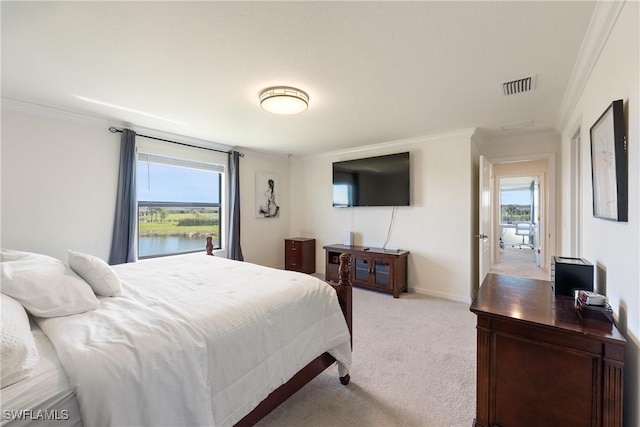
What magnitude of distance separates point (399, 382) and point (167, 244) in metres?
3.50

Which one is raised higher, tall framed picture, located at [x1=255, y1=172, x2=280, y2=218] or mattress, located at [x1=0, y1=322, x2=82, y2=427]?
tall framed picture, located at [x1=255, y1=172, x2=280, y2=218]

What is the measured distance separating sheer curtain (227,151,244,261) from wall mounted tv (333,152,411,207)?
1699 mm

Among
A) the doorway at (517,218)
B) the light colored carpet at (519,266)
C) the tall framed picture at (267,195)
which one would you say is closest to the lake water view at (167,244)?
the tall framed picture at (267,195)

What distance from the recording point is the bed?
3.05 ft

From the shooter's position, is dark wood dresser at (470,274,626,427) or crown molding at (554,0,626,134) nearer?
dark wood dresser at (470,274,626,427)

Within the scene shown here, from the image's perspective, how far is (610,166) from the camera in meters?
1.44

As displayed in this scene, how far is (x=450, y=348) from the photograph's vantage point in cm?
247

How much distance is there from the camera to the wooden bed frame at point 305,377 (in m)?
1.46

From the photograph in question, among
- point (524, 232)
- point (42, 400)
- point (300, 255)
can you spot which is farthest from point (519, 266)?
point (42, 400)

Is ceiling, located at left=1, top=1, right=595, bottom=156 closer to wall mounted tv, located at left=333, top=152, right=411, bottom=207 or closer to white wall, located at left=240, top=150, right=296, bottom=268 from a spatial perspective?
wall mounted tv, located at left=333, top=152, right=411, bottom=207

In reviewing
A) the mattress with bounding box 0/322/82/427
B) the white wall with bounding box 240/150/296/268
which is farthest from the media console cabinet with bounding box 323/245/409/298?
the mattress with bounding box 0/322/82/427

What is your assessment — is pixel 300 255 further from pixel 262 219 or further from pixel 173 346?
pixel 173 346

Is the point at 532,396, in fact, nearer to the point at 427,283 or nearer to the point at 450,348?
the point at 450,348

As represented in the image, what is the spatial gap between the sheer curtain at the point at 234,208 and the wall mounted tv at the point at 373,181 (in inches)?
66.9
